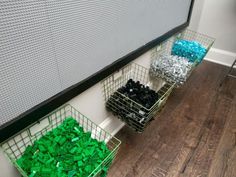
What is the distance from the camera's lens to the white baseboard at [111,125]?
4.78 ft

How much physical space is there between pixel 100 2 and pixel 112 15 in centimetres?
12

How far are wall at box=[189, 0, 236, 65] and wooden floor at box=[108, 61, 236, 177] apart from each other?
2.41 feet

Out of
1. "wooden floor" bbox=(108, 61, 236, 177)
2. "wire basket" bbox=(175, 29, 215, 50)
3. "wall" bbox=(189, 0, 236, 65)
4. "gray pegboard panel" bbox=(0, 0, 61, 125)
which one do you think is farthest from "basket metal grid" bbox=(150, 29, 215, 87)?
"gray pegboard panel" bbox=(0, 0, 61, 125)

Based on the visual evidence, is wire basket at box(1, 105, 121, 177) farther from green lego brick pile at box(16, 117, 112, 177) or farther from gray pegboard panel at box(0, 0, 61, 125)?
gray pegboard panel at box(0, 0, 61, 125)

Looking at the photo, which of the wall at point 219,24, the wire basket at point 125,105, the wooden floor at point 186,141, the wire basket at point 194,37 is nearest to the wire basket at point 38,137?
the wire basket at point 125,105

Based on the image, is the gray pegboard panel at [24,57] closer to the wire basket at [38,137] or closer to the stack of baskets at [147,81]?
the wire basket at [38,137]

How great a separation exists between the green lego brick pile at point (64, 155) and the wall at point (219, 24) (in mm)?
1981

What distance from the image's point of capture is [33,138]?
3.24 ft

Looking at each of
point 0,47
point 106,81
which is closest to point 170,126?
point 106,81

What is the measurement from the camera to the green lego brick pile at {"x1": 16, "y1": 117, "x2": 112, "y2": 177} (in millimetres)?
859

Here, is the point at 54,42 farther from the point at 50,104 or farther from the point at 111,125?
the point at 111,125

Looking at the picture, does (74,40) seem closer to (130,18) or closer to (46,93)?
(46,93)

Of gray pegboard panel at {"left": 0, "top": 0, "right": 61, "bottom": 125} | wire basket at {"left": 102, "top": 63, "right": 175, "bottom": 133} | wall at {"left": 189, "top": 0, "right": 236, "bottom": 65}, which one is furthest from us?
wall at {"left": 189, "top": 0, "right": 236, "bottom": 65}

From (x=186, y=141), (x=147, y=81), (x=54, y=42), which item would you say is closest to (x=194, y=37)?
(x=147, y=81)
